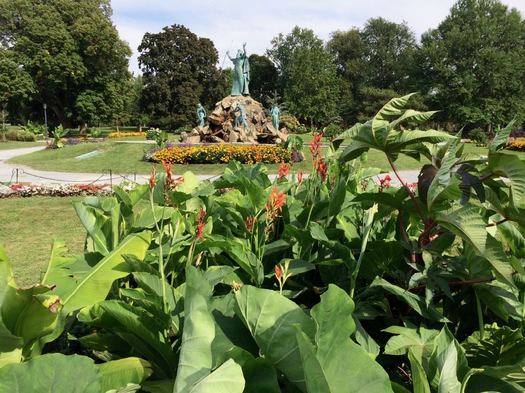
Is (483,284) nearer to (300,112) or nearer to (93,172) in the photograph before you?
(93,172)

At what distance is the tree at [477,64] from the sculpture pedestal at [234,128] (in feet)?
83.0

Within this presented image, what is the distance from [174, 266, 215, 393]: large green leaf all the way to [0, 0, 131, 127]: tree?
144 feet

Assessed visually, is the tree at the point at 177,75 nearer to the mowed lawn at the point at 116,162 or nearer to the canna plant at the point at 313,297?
the mowed lawn at the point at 116,162

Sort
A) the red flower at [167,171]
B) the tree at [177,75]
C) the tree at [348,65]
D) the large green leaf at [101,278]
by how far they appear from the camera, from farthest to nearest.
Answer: the tree at [348,65] → the tree at [177,75] → the red flower at [167,171] → the large green leaf at [101,278]

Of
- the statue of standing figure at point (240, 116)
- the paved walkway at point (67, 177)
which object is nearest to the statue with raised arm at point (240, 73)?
the statue of standing figure at point (240, 116)

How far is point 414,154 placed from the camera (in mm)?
1326

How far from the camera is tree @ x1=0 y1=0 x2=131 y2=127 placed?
39156mm

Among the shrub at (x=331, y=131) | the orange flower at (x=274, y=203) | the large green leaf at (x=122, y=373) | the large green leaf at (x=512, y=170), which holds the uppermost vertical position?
the shrub at (x=331, y=131)

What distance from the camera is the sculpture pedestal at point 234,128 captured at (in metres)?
22.4

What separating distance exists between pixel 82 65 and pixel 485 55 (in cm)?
3789

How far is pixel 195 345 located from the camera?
2.65 ft

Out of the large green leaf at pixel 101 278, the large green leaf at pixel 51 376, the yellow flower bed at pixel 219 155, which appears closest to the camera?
the large green leaf at pixel 51 376

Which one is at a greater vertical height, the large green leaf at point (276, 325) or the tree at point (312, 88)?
the tree at point (312, 88)

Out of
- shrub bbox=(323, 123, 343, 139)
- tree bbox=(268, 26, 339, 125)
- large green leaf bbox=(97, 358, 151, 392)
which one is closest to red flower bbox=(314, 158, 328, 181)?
shrub bbox=(323, 123, 343, 139)
